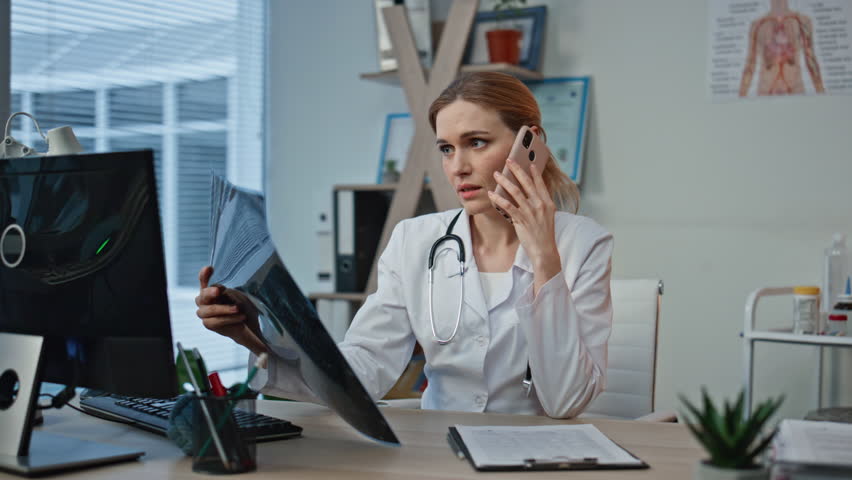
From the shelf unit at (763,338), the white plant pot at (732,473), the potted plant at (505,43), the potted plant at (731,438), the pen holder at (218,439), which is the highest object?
the potted plant at (505,43)

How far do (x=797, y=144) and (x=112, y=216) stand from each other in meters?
2.49

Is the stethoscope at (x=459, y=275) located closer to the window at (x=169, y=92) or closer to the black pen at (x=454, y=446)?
the black pen at (x=454, y=446)

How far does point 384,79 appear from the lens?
11.4 feet

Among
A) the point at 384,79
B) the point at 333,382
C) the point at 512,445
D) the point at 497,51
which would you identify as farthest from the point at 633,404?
the point at 384,79

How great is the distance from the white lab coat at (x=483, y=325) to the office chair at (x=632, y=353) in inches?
9.2

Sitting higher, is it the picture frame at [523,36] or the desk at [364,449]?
the picture frame at [523,36]

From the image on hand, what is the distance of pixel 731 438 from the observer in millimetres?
759

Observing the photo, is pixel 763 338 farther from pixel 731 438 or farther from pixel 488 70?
pixel 731 438

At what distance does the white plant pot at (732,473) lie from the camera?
0.75m

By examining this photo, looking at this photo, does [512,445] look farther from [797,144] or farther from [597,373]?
[797,144]

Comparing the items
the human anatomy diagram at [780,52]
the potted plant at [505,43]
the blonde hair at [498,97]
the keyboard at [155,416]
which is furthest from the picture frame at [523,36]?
the keyboard at [155,416]

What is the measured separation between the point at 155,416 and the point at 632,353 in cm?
103

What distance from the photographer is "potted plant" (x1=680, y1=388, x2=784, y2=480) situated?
0.76m

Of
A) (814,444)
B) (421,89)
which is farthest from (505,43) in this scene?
(814,444)
